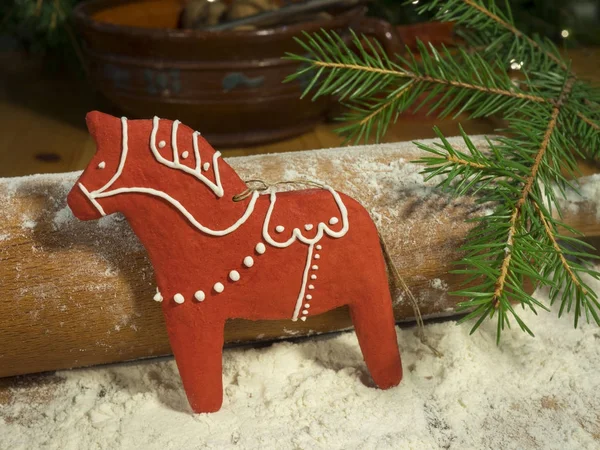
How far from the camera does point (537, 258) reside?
0.54 meters

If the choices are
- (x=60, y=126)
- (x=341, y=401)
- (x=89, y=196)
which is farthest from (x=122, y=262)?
(x=60, y=126)

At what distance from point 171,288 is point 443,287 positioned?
0.87 ft

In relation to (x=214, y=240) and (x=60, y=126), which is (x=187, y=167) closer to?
(x=214, y=240)

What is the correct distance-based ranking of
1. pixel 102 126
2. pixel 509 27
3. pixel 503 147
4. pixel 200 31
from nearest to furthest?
pixel 102 126 < pixel 503 147 < pixel 509 27 < pixel 200 31

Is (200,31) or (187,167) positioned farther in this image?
(200,31)

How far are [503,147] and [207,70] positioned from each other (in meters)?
0.42

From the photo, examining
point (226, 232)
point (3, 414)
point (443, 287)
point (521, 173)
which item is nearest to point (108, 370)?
point (3, 414)

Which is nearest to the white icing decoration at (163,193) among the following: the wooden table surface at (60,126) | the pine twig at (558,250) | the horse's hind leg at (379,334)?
the horse's hind leg at (379,334)

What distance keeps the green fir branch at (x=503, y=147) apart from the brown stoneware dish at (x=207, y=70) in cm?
21

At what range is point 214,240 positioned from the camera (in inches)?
21.4

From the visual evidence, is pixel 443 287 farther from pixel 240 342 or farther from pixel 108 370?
pixel 108 370

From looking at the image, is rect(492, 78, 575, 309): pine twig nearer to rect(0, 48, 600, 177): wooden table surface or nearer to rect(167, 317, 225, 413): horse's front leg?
rect(167, 317, 225, 413): horse's front leg

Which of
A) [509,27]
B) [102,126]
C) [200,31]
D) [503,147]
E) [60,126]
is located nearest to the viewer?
[102,126]

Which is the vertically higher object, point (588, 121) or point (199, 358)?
point (588, 121)
